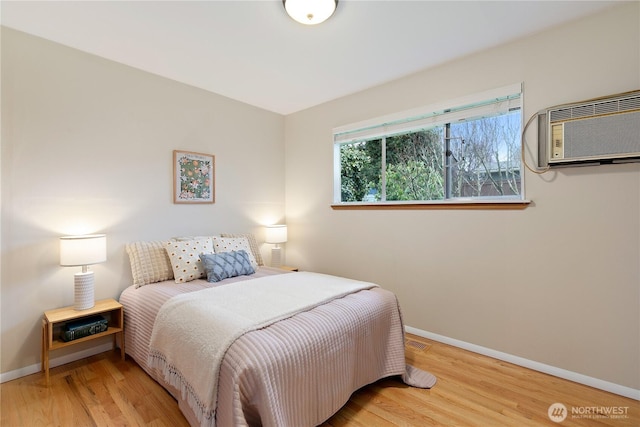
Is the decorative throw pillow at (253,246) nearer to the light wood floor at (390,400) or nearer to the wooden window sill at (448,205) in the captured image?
the wooden window sill at (448,205)

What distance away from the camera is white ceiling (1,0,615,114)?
192 cm

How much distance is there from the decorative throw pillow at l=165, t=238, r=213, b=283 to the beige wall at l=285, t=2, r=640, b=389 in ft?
5.60

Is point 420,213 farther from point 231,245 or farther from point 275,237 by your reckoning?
point 231,245

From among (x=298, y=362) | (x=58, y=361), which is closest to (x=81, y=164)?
(x=58, y=361)


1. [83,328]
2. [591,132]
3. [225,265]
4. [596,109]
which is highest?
[596,109]

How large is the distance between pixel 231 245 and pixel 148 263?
0.74m

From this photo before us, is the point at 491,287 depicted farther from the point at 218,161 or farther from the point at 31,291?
the point at 31,291

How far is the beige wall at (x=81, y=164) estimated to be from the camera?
2148 millimetres

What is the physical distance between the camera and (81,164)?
2441 millimetres

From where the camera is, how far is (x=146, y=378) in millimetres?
2125

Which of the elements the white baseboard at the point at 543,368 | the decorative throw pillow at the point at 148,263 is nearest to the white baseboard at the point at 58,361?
the decorative throw pillow at the point at 148,263

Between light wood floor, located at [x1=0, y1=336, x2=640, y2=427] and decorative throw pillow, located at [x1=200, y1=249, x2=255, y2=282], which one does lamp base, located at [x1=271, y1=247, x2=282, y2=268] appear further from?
Result: light wood floor, located at [x1=0, y1=336, x2=640, y2=427]

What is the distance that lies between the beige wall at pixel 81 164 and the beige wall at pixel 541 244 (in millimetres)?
1936

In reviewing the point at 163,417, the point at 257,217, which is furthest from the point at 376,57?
the point at 163,417
